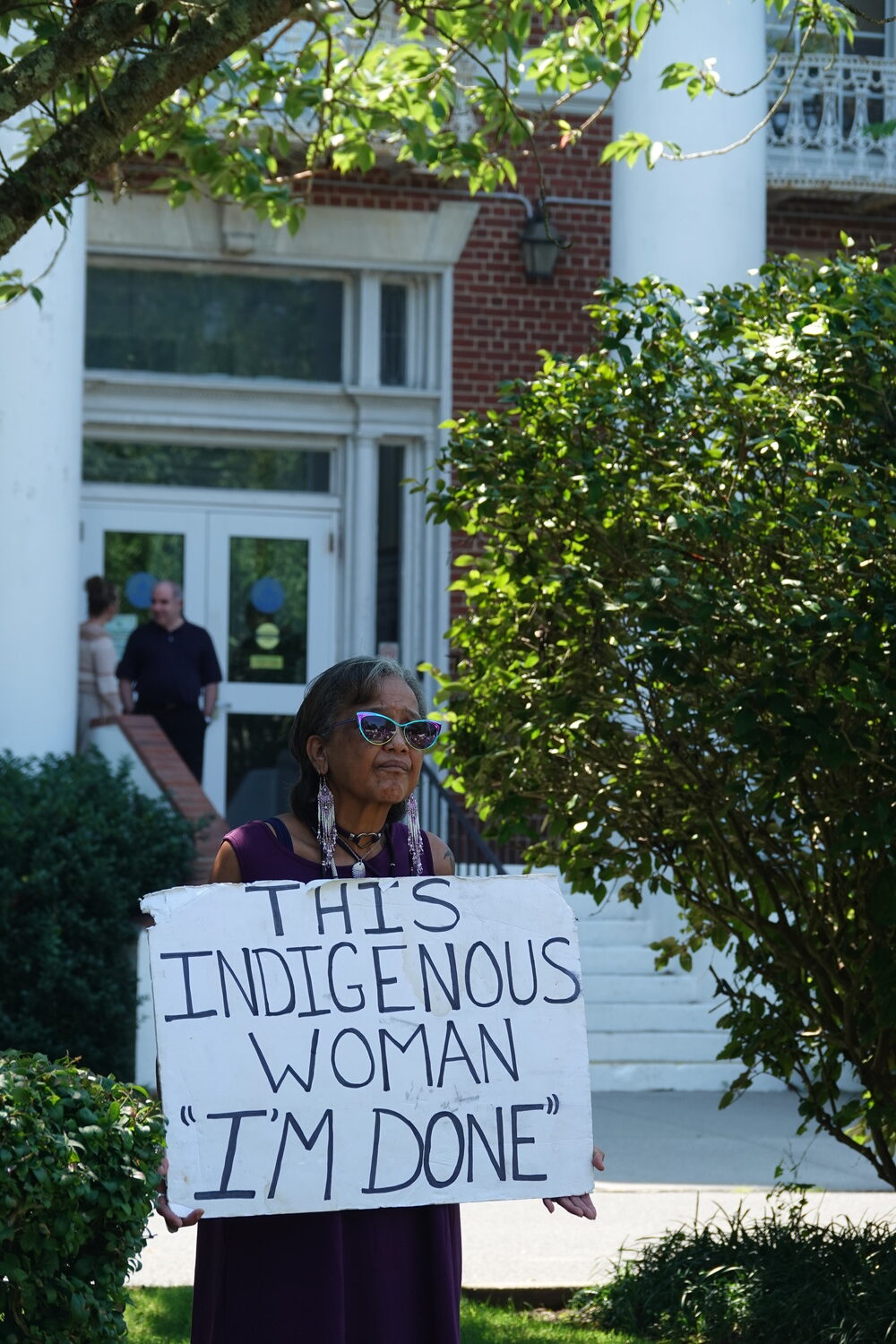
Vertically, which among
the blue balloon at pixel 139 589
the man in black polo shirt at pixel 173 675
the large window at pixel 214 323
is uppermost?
the large window at pixel 214 323

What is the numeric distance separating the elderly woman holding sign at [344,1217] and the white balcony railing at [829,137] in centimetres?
1049

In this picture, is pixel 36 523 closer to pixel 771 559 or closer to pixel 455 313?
pixel 455 313

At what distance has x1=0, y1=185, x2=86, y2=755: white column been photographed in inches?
394

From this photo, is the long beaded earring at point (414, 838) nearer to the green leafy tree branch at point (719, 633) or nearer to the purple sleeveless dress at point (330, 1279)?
the purple sleeveless dress at point (330, 1279)

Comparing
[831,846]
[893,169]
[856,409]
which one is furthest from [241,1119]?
[893,169]

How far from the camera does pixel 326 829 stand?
345 cm

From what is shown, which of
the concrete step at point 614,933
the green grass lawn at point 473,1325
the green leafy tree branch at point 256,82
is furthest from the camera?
the concrete step at point 614,933

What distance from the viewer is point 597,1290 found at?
5.52 meters

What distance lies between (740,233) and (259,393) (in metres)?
3.69

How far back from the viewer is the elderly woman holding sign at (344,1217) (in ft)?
10.6

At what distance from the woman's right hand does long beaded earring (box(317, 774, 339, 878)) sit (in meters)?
0.63

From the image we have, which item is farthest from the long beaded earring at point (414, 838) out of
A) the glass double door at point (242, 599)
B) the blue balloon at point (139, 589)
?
the blue balloon at point (139, 589)

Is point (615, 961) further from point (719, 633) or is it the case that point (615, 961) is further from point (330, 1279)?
point (330, 1279)

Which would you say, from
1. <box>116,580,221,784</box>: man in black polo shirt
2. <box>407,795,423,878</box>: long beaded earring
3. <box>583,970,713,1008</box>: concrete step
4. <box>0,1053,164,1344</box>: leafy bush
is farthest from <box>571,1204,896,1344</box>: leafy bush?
<box>116,580,221,784</box>: man in black polo shirt
